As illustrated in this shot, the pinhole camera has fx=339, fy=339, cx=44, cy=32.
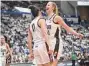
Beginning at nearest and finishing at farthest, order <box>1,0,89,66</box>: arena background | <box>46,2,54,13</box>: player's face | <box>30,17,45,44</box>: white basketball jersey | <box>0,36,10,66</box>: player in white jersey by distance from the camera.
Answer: <box>30,17,45,44</box>: white basketball jersey, <box>46,2,54,13</box>: player's face, <box>0,36,10,66</box>: player in white jersey, <box>1,0,89,66</box>: arena background

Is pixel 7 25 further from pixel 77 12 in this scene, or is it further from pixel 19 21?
pixel 77 12

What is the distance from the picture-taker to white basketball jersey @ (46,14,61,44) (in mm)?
6277

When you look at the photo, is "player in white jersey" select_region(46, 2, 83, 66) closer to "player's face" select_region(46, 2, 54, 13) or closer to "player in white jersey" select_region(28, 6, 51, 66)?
"player's face" select_region(46, 2, 54, 13)

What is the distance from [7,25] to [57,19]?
2328 cm

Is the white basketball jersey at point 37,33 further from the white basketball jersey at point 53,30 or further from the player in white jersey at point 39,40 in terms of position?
the white basketball jersey at point 53,30

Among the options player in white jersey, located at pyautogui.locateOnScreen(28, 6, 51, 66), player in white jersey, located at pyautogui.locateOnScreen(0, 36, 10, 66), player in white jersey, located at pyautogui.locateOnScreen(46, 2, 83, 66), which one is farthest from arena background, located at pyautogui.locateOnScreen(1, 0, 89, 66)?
player in white jersey, located at pyautogui.locateOnScreen(28, 6, 51, 66)

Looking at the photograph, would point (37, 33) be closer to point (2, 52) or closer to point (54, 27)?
point (54, 27)

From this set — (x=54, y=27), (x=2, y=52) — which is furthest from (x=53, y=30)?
(x=2, y=52)

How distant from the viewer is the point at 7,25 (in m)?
29.3


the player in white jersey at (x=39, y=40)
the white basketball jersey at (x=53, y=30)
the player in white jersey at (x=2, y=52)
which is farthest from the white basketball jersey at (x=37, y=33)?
the player in white jersey at (x=2, y=52)

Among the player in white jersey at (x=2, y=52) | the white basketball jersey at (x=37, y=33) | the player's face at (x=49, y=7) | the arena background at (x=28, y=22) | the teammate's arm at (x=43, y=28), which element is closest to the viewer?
the teammate's arm at (x=43, y=28)

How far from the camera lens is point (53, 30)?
247 inches

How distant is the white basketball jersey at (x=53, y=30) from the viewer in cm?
628

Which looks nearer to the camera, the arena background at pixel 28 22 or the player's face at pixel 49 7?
the player's face at pixel 49 7
